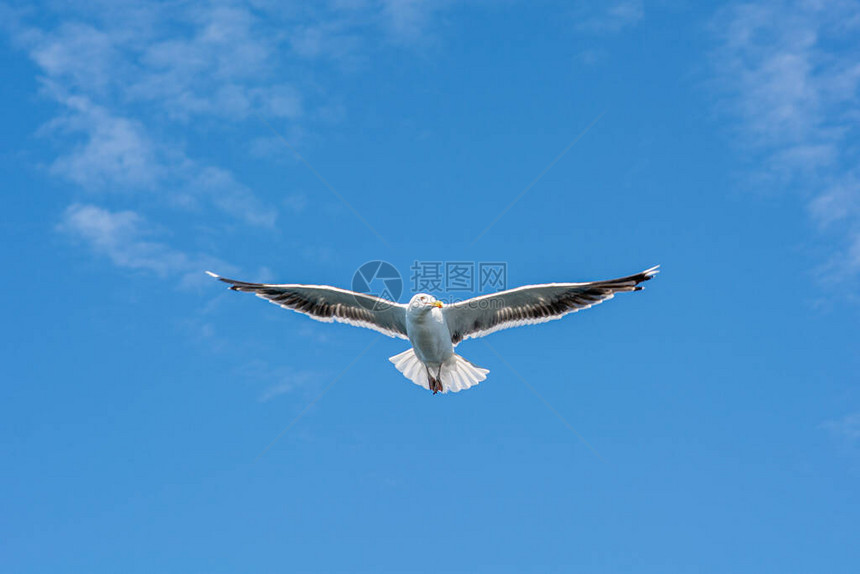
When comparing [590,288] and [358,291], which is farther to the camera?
[358,291]

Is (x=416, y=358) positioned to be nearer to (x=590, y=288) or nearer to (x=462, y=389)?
(x=462, y=389)

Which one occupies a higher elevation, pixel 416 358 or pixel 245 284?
pixel 245 284

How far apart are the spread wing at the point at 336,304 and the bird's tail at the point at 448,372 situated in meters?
0.43

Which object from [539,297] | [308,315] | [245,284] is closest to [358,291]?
[308,315]

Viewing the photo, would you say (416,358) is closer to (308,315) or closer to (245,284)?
(308,315)

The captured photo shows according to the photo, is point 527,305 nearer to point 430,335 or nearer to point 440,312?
point 440,312

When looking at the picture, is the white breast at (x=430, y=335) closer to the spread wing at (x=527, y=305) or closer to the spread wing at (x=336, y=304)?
the spread wing at (x=527, y=305)

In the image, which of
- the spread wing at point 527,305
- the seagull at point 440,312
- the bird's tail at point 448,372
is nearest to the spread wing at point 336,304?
the seagull at point 440,312

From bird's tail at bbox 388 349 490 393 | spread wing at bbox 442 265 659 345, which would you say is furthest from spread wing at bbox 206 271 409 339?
spread wing at bbox 442 265 659 345

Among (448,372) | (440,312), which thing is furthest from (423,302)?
(448,372)

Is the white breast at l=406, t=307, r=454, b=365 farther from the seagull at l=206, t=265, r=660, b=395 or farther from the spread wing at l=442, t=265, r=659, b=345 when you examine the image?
the spread wing at l=442, t=265, r=659, b=345

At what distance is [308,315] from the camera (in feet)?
46.2

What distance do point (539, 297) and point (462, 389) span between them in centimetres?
216

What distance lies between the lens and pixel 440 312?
13094 millimetres
